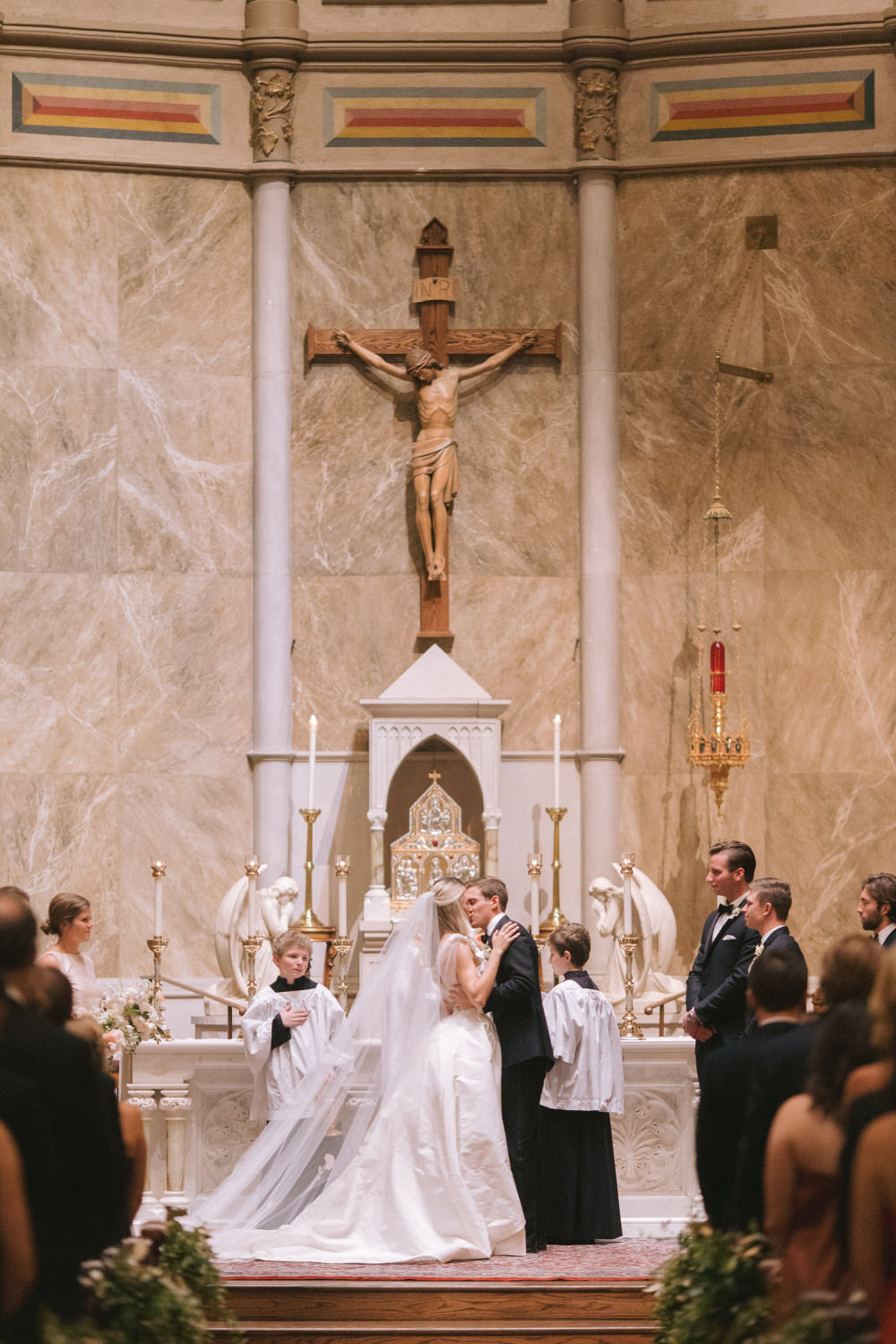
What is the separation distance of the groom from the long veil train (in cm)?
25

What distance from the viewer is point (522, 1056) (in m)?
7.35

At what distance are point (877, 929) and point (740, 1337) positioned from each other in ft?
10.2

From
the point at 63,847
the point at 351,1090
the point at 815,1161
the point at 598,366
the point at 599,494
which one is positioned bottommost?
the point at 351,1090

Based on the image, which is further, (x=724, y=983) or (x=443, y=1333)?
(x=724, y=983)

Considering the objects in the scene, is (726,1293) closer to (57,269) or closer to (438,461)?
(438,461)

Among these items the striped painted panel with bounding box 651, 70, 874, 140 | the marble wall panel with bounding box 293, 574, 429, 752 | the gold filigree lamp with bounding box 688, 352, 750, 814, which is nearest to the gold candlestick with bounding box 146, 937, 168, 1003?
the marble wall panel with bounding box 293, 574, 429, 752

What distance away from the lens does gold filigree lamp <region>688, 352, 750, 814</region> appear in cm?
1034

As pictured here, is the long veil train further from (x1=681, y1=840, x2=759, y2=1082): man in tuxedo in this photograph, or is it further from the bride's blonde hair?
(x1=681, y1=840, x2=759, y2=1082): man in tuxedo

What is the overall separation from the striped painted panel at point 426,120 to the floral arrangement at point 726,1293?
8.44 metres

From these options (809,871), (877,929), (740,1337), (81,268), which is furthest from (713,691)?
(740,1337)

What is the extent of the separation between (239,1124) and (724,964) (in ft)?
7.48

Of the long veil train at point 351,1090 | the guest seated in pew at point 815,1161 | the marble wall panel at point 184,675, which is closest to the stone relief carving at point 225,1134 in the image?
the long veil train at point 351,1090

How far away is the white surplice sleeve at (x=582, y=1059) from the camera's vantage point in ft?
24.8

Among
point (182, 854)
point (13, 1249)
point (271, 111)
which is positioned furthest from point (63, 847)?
point (13, 1249)
